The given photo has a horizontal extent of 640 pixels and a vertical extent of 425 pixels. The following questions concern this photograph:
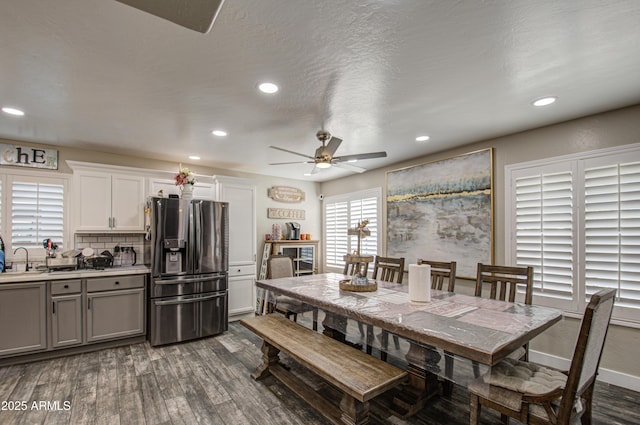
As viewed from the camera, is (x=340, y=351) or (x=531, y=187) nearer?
(x=340, y=351)

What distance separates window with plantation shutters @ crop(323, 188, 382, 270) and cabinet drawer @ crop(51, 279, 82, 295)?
3913mm

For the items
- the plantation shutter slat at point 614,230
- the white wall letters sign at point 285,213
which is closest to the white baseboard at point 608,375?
the plantation shutter slat at point 614,230

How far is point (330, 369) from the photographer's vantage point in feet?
6.63

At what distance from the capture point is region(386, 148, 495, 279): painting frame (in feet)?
12.0

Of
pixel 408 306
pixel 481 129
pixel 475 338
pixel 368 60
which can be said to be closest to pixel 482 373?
pixel 475 338

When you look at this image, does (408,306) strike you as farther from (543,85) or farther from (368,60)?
(543,85)

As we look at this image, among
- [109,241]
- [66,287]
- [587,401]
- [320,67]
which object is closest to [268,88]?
[320,67]

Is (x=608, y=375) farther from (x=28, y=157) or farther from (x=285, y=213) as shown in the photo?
(x=28, y=157)

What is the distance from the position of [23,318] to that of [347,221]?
187 inches

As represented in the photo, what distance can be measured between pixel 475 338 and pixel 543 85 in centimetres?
203

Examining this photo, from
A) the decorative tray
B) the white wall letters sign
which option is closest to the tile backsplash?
the white wall letters sign

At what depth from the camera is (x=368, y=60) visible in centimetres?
197

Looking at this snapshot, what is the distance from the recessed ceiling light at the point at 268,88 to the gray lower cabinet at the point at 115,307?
300 centimetres

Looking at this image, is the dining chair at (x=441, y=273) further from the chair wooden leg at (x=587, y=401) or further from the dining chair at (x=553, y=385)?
the chair wooden leg at (x=587, y=401)
